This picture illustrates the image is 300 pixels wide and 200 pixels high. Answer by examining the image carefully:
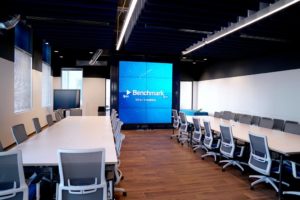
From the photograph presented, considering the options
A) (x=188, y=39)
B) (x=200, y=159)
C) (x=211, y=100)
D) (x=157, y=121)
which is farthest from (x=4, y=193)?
(x=211, y=100)

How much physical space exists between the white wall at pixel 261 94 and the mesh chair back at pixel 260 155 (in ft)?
12.5

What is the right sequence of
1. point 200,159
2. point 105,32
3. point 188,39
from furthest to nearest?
point 188,39
point 105,32
point 200,159

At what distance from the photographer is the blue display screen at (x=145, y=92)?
9570 millimetres

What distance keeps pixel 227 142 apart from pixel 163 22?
9.34 feet

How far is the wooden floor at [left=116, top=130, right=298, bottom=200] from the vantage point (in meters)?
3.35

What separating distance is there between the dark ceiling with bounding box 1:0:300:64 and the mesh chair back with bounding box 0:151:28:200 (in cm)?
311

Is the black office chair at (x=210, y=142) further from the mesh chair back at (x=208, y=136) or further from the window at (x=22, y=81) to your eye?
the window at (x=22, y=81)

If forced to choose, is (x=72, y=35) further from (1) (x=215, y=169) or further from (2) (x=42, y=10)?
(1) (x=215, y=169)

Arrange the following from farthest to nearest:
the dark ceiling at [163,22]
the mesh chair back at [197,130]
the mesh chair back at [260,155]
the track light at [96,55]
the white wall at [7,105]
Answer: the track light at [96,55]
the mesh chair back at [197,130]
the white wall at [7,105]
the dark ceiling at [163,22]
the mesh chair back at [260,155]

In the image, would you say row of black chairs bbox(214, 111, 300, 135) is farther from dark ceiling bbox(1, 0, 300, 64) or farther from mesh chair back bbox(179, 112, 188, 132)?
dark ceiling bbox(1, 0, 300, 64)

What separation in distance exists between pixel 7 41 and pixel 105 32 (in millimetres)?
2362

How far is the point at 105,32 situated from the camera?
6.12m

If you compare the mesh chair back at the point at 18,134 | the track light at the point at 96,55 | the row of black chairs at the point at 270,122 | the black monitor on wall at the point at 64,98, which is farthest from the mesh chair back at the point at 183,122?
the black monitor on wall at the point at 64,98

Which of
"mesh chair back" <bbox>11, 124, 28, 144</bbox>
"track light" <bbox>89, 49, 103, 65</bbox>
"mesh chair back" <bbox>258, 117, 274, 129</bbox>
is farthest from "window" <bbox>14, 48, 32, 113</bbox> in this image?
"mesh chair back" <bbox>258, 117, 274, 129</bbox>
